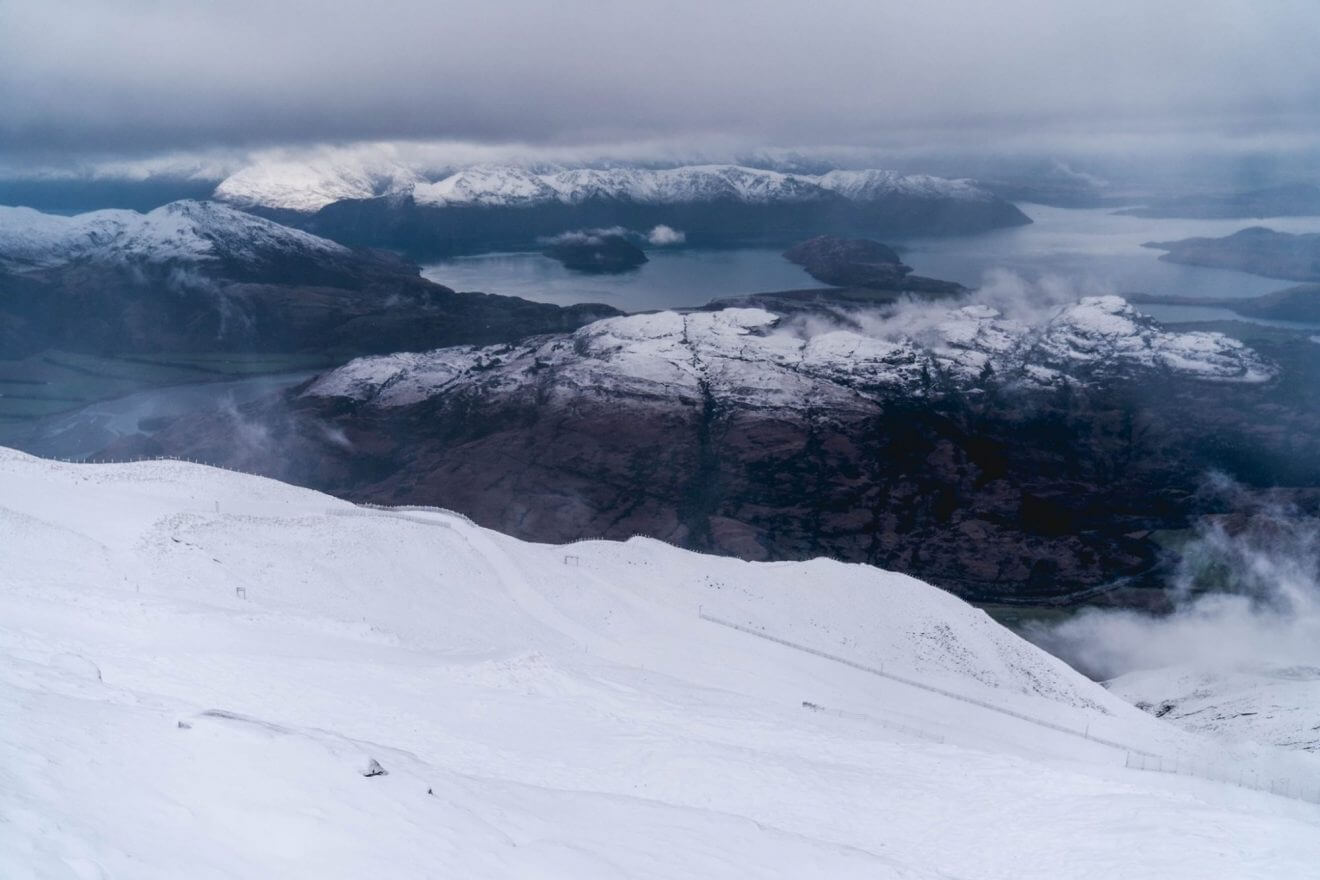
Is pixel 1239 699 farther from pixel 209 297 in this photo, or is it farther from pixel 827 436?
pixel 209 297

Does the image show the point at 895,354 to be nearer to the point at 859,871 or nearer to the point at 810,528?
the point at 810,528

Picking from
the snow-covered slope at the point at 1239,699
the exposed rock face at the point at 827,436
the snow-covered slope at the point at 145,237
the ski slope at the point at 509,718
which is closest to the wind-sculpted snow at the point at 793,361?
the exposed rock face at the point at 827,436

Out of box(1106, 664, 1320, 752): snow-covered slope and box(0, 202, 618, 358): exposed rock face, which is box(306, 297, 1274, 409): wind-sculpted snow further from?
box(1106, 664, 1320, 752): snow-covered slope

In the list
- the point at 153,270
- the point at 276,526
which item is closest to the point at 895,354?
the point at 276,526

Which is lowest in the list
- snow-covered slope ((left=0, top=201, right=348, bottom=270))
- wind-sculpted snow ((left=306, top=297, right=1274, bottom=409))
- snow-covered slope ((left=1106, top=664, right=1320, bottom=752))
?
snow-covered slope ((left=1106, top=664, right=1320, bottom=752))

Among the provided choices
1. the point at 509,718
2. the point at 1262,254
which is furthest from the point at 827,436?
the point at 1262,254

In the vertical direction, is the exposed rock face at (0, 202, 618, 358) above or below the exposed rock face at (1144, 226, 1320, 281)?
below

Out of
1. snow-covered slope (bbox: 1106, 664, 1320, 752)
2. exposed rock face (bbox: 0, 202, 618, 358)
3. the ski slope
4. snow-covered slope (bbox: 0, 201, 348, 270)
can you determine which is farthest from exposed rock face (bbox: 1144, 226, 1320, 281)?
snow-covered slope (bbox: 0, 201, 348, 270)
